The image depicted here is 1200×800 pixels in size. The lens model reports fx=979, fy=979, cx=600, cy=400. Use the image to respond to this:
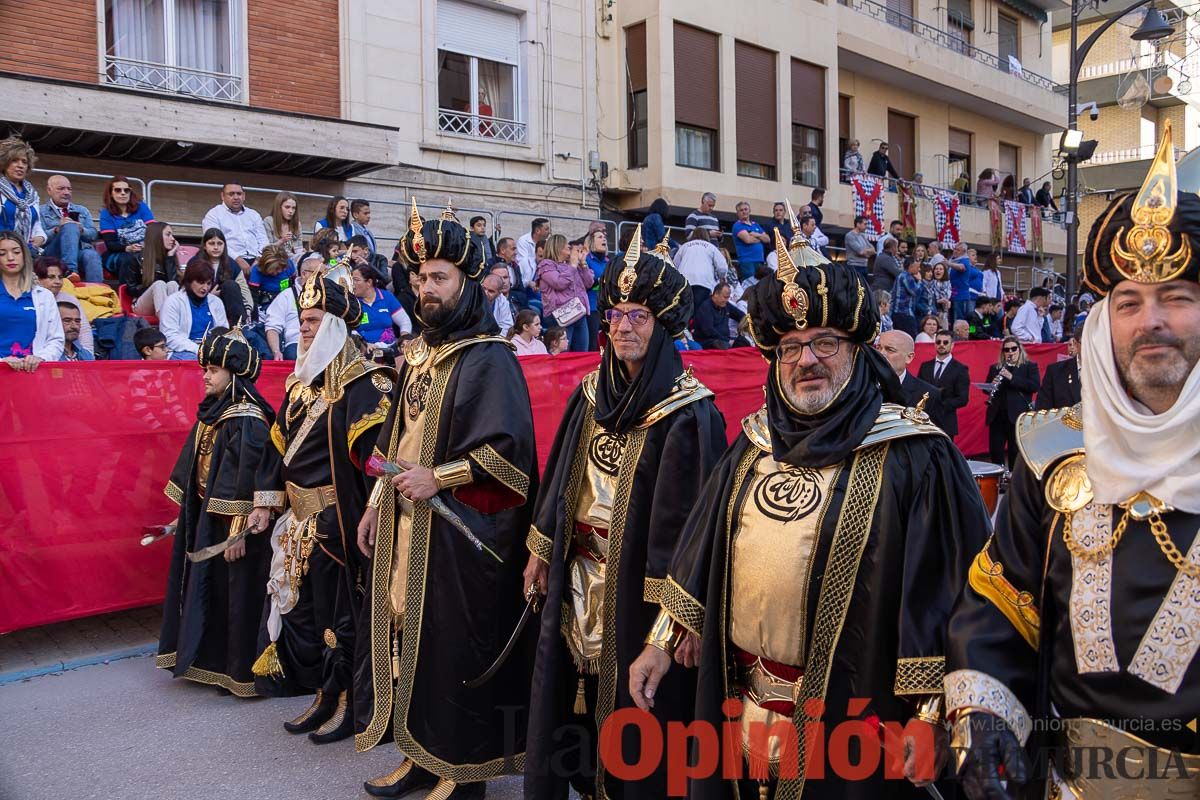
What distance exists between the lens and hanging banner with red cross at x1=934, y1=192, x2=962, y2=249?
23453 mm

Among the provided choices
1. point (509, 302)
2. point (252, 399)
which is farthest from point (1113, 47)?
point (252, 399)

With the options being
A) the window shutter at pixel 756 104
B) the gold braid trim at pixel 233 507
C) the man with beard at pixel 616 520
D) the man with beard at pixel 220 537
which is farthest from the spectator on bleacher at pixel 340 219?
the window shutter at pixel 756 104

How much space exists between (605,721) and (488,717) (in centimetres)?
75

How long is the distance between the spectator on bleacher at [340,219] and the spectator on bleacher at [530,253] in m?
2.05

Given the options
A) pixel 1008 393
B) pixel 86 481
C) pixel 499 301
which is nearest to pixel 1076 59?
pixel 1008 393

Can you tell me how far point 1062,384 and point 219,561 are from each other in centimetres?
721

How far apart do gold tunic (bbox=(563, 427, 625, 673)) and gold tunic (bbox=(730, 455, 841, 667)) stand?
0.97 metres

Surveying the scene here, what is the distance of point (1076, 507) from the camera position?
88.2 inches

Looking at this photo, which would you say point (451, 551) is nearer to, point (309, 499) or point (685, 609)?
point (309, 499)

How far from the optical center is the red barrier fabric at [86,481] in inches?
244

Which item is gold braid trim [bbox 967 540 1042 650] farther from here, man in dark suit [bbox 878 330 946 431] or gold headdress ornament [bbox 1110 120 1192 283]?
man in dark suit [bbox 878 330 946 431]

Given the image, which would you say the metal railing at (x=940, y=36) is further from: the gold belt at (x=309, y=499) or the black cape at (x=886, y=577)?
the black cape at (x=886, y=577)

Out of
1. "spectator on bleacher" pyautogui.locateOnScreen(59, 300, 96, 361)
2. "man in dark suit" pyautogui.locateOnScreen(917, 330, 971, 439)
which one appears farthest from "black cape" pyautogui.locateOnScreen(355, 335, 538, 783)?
"man in dark suit" pyautogui.locateOnScreen(917, 330, 971, 439)

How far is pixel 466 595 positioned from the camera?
443 centimetres
